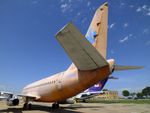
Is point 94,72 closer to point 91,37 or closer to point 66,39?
point 91,37

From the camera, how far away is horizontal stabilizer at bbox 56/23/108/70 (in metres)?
9.75

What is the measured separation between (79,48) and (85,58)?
1224 mm

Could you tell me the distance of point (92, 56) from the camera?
11.8 meters

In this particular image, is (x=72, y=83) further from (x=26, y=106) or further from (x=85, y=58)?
(x=26, y=106)

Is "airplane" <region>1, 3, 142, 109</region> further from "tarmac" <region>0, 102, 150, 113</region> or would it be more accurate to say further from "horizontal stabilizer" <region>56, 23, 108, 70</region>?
"tarmac" <region>0, 102, 150, 113</region>

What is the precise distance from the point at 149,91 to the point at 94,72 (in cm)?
16227

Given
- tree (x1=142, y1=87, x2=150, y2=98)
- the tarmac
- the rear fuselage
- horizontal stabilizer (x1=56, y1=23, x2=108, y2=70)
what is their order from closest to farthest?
horizontal stabilizer (x1=56, y1=23, x2=108, y2=70) < the rear fuselage < the tarmac < tree (x1=142, y1=87, x2=150, y2=98)

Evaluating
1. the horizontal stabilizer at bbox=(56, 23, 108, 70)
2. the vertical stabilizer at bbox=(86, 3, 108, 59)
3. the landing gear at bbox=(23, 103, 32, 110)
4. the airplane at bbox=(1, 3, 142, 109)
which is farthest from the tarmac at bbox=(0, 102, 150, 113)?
the horizontal stabilizer at bbox=(56, 23, 108, 70)

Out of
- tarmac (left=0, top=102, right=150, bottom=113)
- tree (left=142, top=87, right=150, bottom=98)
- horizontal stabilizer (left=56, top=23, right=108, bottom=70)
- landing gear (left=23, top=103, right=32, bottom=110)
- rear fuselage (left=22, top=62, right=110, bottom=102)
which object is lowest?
tarmac (left=0, top=102, right=150, bottom=113)

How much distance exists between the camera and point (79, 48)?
36.4 ft

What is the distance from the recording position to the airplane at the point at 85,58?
10.4m

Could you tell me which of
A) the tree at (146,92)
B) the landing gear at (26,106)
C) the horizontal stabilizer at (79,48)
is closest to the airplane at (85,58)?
the horizontal stabilizer at (79,48)

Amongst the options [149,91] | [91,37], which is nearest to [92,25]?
[91,37]

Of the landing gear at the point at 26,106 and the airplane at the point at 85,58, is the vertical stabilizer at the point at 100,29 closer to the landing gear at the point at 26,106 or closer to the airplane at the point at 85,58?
the airplane at the point at 85,58
